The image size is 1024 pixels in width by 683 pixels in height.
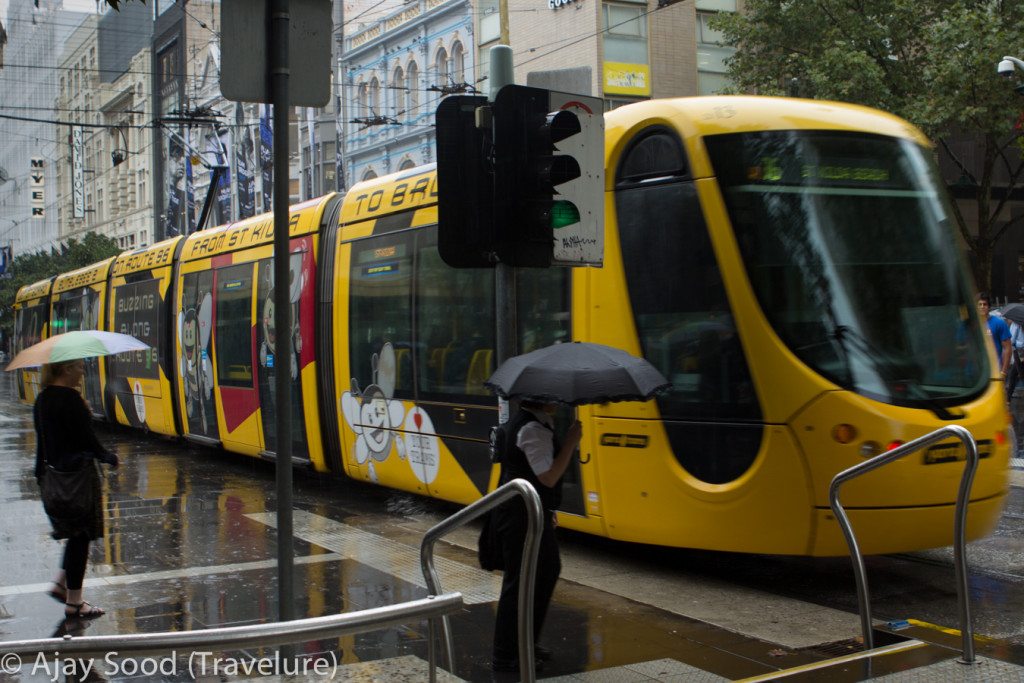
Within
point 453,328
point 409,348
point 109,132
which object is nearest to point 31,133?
point 109,132

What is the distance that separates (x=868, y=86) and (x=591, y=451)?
18854 millimetres

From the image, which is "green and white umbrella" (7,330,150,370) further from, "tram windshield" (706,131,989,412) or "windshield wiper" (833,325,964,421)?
"windshield wiper" (833,325,964,421)

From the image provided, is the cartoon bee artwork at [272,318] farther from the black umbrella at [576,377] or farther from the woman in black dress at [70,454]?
the black umbrella at [576,377]

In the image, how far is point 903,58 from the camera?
25.5 m

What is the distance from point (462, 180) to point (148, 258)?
13068 millimetres

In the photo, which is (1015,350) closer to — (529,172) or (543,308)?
(543,308)

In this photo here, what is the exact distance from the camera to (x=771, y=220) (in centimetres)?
741

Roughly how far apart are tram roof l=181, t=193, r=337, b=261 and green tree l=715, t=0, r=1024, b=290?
1349 centimetres

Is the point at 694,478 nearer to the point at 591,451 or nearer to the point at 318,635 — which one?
the point at 591,451

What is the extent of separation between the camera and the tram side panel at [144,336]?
56.0 feet

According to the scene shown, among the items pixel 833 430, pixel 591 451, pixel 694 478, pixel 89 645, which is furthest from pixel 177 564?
pixel 89 645

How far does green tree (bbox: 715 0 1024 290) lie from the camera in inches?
914

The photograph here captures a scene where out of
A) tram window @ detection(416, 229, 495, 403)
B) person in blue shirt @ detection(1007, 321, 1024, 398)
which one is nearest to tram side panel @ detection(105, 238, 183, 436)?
tram window @ detection(416, 229, 495, 403)

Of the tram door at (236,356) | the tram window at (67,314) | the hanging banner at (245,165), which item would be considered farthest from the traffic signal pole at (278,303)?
the hanging banner at (245,165)
